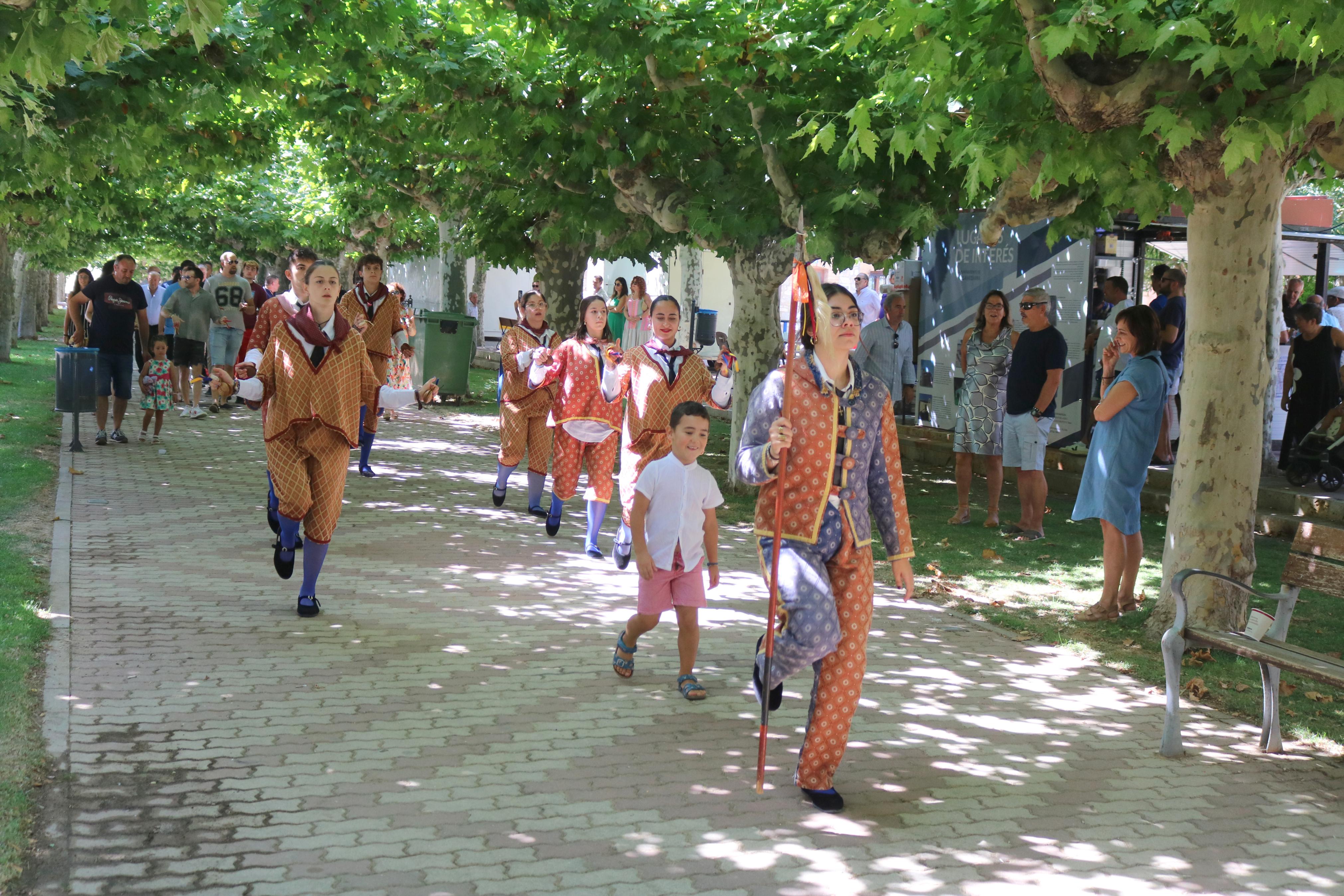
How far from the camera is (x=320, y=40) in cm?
1080

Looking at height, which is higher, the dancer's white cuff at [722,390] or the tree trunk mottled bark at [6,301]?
the tree trunk mottled bark at [6,301]

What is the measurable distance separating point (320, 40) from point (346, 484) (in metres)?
4.55

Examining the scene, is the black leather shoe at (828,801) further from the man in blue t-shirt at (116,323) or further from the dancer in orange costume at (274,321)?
the man in blue t-shirt at (116,323)

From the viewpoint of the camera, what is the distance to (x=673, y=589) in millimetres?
6320

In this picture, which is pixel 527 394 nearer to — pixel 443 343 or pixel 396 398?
pixel 396 398

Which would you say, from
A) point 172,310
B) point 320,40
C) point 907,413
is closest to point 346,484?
point 320,40

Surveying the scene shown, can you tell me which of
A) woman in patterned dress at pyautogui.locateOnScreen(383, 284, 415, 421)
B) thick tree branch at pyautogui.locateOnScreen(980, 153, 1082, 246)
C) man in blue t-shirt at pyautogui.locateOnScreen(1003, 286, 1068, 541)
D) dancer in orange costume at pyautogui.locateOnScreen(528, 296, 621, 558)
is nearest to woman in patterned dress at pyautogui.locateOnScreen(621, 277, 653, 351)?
woman in patterned dress at pyautogui.locateOnScreen(383, 284, 415, 421)

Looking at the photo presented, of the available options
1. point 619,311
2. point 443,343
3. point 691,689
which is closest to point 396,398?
point 691,689

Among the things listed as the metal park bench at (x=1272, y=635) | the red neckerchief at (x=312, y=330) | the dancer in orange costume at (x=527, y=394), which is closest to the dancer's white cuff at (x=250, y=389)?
the red neckerchief at (x=312, y=330)

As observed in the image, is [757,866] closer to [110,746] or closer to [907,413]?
[110,746]

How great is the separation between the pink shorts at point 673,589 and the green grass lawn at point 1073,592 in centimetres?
262

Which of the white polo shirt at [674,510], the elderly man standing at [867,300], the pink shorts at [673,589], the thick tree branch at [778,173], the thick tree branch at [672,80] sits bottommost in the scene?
the pink shorts at [673,589]

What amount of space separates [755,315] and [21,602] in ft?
26.5

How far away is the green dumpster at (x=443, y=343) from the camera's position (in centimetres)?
2222
